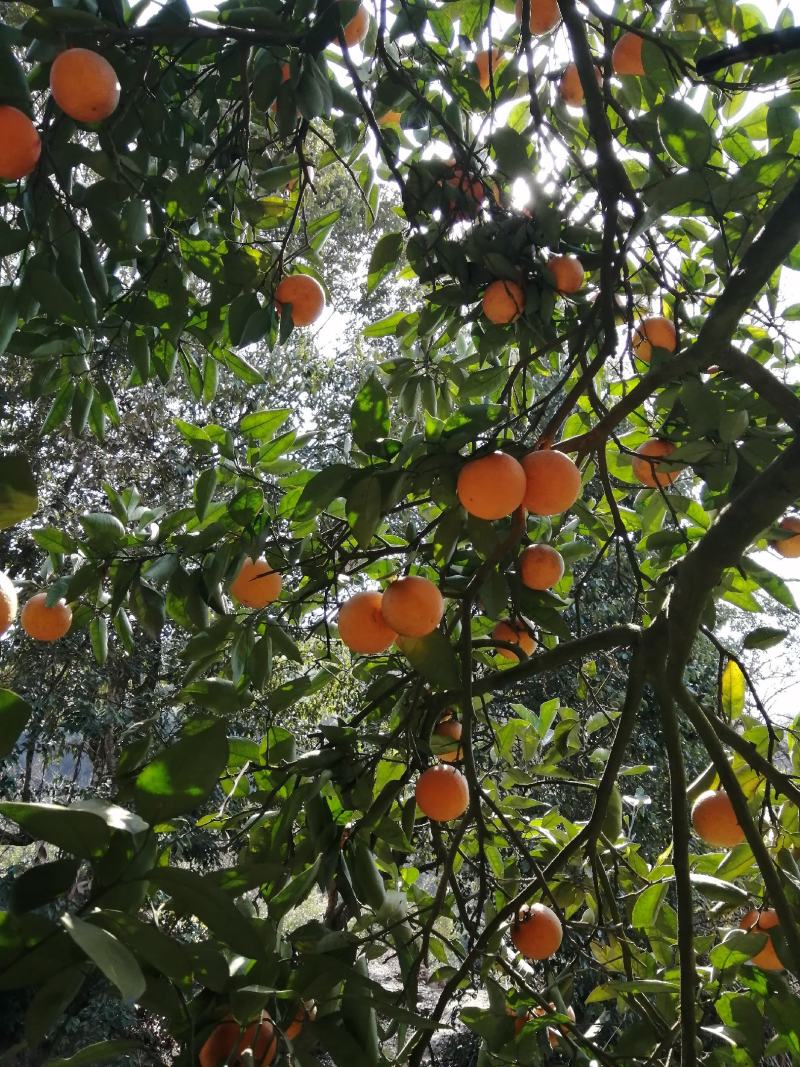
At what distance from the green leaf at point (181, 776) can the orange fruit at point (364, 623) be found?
1.64 ft

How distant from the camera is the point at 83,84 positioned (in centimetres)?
86

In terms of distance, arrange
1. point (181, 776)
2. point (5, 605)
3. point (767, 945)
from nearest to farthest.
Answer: point (181, 776) → point (5, 605) → point (767, 945)

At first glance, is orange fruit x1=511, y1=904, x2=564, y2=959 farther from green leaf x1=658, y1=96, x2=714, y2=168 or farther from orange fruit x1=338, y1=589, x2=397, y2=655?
green leaf x1=658, y1=96, x2=714, y2=168

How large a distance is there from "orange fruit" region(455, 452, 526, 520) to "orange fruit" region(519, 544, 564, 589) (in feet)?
0.95

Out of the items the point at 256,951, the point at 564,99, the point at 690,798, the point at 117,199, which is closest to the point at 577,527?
the point at 690,798

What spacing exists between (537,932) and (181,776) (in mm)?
855

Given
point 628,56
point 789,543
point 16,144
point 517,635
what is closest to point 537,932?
point 517,635

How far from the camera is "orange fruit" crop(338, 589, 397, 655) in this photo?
3.15ft

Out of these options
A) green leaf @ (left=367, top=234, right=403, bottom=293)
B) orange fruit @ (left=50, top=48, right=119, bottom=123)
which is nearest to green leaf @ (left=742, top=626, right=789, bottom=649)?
green leaf @ (left=367, top=234, right=403, bottom=293)

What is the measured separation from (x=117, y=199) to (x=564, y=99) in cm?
85

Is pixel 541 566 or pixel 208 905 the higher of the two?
pixel 541 566

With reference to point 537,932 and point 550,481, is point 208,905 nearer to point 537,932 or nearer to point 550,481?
point 550,481

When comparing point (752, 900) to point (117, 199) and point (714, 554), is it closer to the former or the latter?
point (714, 554)

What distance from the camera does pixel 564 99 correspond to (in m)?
1.46
